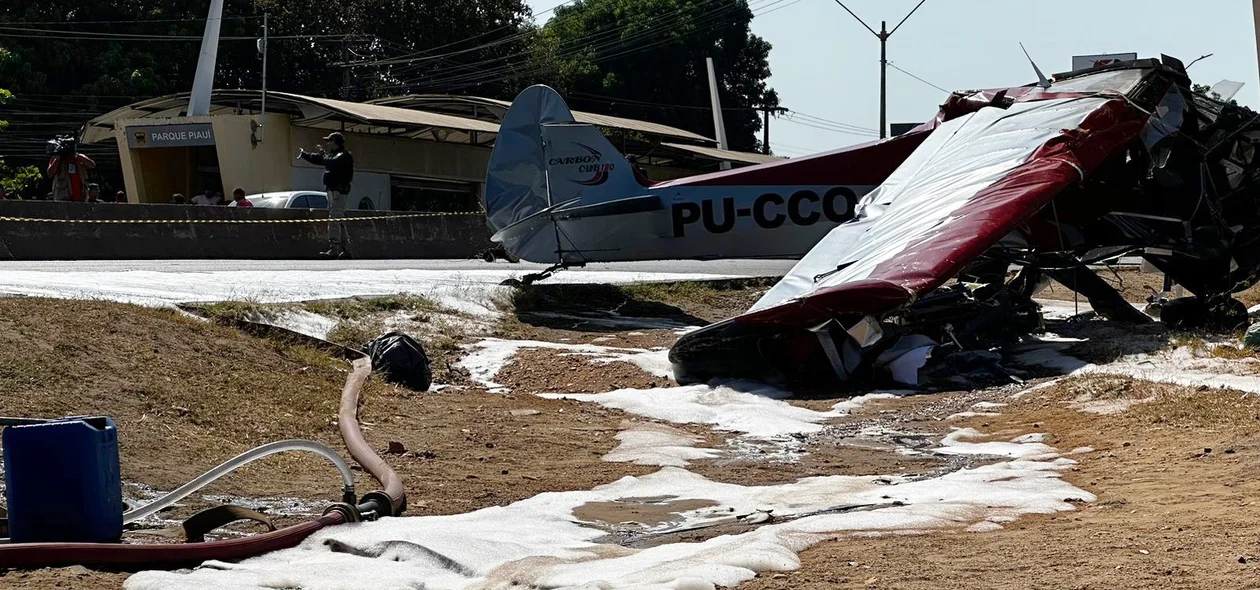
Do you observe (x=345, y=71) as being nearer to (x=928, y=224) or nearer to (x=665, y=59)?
(x=665, y=59)

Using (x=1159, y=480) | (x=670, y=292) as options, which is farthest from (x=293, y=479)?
(x=670, y=292)

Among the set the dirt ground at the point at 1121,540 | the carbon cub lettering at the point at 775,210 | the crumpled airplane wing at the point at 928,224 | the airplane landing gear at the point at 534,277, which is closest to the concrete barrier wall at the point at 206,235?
the airplane landing gear at the point at 534,277

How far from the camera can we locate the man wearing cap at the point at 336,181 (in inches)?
858

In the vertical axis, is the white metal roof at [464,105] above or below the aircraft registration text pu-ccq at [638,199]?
above

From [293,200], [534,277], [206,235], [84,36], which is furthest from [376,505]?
[84,36]

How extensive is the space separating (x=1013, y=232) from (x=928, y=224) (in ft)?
6.61

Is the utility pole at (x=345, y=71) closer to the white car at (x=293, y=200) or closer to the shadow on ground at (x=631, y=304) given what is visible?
the white car at (x=293, y=200)

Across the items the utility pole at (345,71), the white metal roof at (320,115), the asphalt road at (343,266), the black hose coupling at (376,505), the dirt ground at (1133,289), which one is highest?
the utility pole at (345,71)

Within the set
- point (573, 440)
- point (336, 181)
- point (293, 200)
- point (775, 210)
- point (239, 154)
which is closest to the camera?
point (573, 440)

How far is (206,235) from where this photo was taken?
21.4 meters

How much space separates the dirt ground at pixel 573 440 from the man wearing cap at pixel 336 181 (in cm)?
1062

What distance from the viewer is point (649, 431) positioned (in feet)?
30.1

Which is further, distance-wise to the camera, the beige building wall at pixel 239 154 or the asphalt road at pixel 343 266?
the beige building wall at pixel 239 154

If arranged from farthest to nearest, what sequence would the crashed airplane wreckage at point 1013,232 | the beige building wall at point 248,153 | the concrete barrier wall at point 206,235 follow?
the beige building wall at point 248,153 < the concrete barrier wall at point 206,235 < the crashed airplane wreckage at point 1013,232
